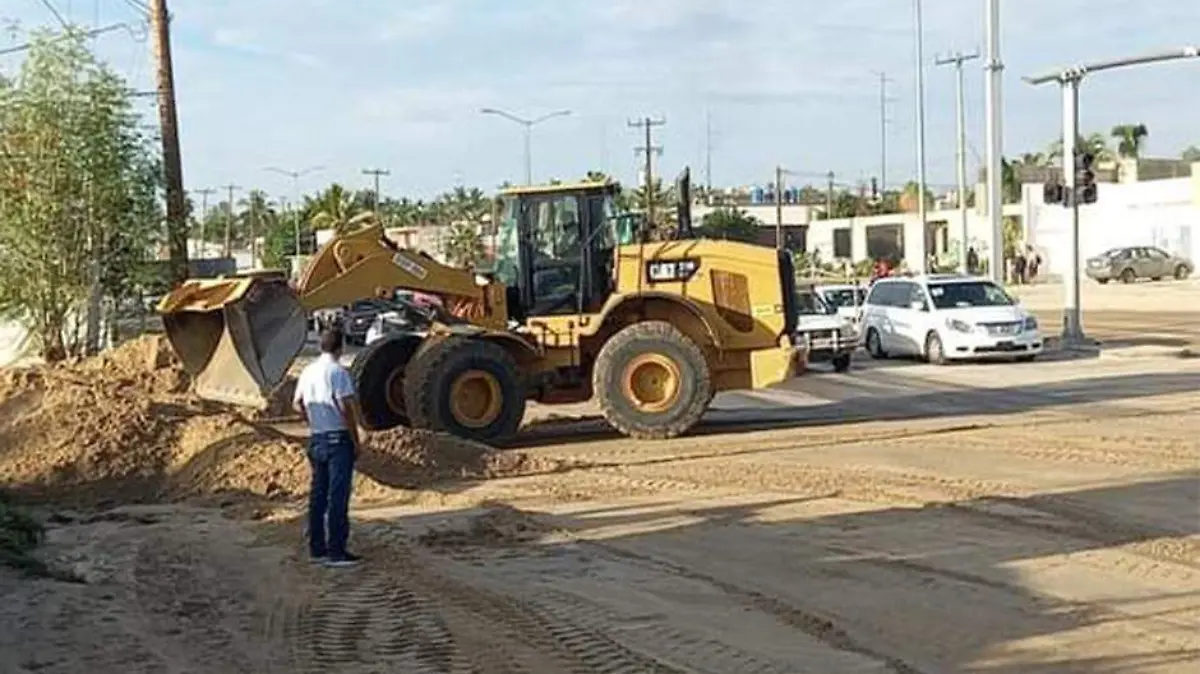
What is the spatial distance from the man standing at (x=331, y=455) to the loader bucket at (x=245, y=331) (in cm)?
636

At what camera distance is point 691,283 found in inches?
810

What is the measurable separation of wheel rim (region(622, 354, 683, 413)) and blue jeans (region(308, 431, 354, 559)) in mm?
8080

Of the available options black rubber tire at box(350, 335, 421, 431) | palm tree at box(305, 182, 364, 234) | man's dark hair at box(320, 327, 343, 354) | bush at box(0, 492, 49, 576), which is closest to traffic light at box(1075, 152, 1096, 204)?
black rubber tire at box(350, 335, 421, 431)

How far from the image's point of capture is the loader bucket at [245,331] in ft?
60.8

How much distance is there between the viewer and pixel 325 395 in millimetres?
12078

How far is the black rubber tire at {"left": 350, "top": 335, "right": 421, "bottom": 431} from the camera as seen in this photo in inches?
794

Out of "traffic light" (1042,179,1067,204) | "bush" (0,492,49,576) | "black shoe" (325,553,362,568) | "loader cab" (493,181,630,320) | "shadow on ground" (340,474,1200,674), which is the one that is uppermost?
"traffic light" (1042,179,1067,204)

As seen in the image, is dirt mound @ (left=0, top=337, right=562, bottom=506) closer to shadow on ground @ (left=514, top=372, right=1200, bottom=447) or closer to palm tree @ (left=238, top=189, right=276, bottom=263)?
shadow on ground @ (left=514, top=372, right=1200, bottom=447)

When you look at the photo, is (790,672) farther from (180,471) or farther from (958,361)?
(958,361)

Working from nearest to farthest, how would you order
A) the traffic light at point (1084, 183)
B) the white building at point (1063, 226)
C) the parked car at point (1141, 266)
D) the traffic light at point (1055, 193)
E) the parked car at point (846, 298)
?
the traffic light at point (1084, 183), the traffic light at point (1055, 193), the parked car at point (846, 298), the parked car at point (1141, 266), the white building at point (1063, 226)

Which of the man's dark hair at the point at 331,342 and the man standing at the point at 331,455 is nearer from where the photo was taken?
the man standing at the point at 331,455

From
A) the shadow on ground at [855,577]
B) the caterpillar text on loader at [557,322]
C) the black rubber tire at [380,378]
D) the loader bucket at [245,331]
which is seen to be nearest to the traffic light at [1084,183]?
the caterpillar text on loader at [557,322]

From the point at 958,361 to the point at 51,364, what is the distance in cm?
1660

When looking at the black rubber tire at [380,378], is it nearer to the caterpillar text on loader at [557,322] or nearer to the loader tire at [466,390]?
the caterpillar text on loader at [557,322]
